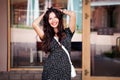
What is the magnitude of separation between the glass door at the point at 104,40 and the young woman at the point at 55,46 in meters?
4.16

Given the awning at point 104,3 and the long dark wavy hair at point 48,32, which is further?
the awning at point 104,3

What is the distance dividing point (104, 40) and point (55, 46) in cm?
440

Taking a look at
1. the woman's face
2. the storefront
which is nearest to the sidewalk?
the storefront

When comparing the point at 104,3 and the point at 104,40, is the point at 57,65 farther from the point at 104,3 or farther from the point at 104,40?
the point at 104,3

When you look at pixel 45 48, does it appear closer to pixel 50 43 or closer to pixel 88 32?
pixel 50 43

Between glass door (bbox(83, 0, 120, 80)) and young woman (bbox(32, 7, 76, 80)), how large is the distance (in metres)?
4.16

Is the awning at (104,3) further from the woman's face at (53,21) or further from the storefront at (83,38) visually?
the woman's face at (53,21)

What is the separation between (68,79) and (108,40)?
4432 millimetres

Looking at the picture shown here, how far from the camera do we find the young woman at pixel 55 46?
3.47m

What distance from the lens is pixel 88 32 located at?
7.70 m

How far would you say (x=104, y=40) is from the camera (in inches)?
306

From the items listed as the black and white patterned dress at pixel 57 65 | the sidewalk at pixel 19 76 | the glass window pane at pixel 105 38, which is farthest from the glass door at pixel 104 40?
the black and white patterned dress at pixel 57 65

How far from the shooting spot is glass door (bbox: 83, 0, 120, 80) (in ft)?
25.5

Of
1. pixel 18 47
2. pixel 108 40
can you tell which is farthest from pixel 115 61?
pixel 18 47
